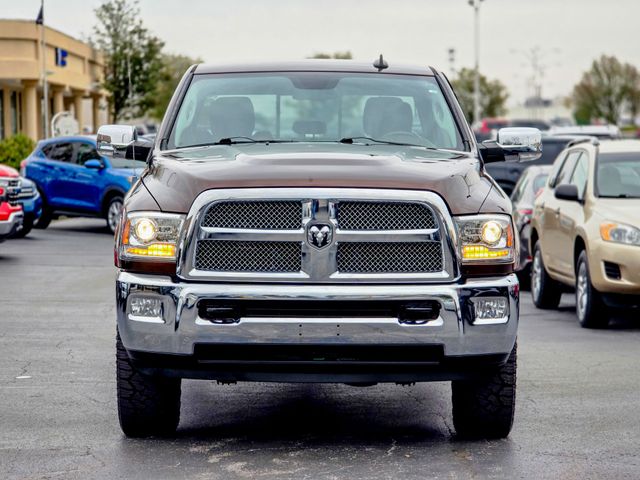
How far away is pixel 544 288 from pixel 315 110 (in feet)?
22.7

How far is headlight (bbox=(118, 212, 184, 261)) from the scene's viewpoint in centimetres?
681

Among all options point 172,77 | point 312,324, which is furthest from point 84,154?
point 172,77

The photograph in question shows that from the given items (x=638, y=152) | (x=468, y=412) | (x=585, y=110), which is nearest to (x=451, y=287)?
(x=468, y=412)

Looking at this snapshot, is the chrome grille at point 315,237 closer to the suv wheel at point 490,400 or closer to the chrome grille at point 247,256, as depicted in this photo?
the chrome grille at point 247,256

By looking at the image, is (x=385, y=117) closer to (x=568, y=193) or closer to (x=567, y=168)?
(x=568, y=193)

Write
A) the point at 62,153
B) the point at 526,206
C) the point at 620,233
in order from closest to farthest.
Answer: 1. the point at 620,233
2. the point at 526,206
3. the point at 62,153

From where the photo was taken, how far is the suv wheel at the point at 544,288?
14.7 metres

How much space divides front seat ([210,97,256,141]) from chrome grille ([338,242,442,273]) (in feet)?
5.53

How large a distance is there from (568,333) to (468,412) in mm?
5304

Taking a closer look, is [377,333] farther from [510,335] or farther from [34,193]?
[34,193]

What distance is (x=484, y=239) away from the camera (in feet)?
22.5

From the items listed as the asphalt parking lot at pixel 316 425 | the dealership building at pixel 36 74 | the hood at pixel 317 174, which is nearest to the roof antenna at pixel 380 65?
the hood at pixel 317 174

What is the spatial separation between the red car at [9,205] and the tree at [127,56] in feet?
139

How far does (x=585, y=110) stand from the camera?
143875mm
